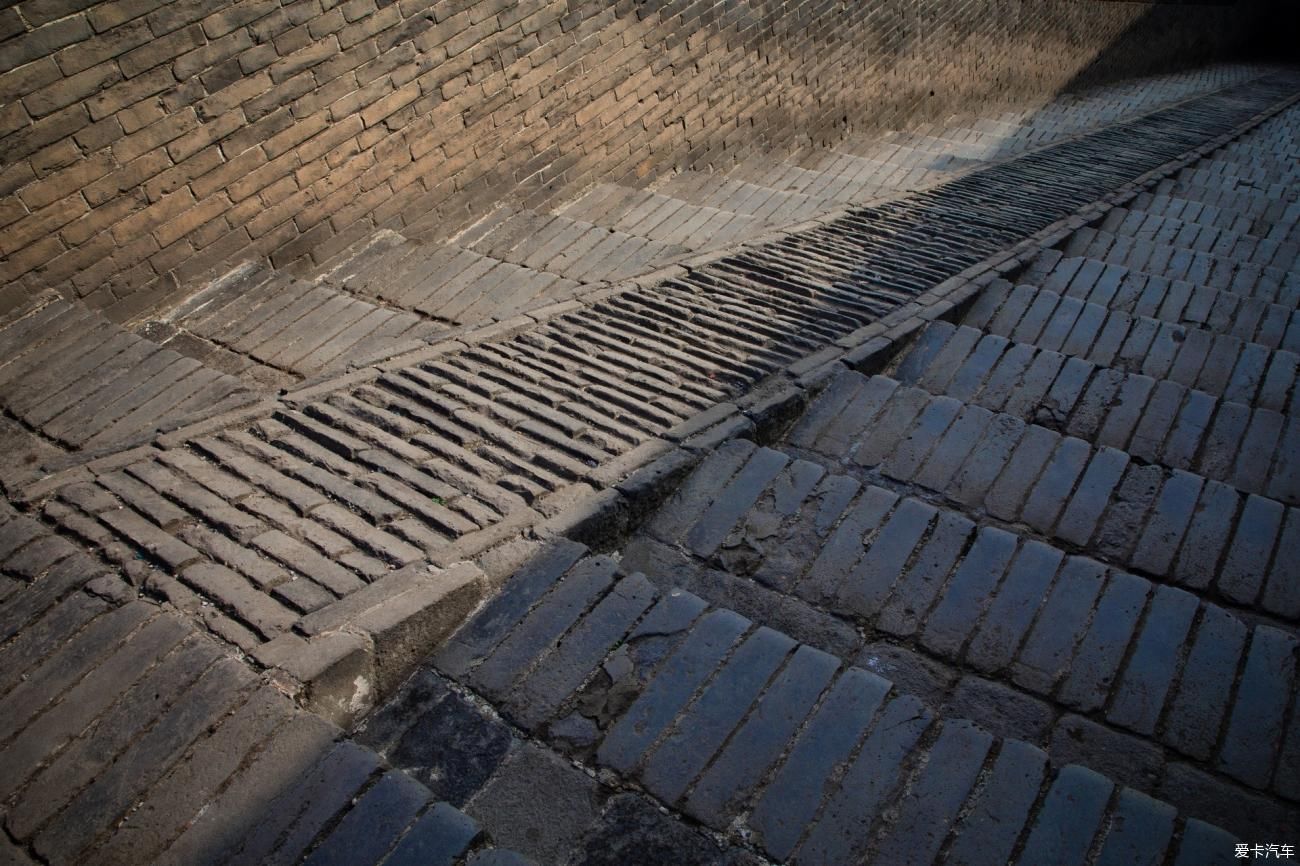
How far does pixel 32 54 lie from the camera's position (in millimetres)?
3668

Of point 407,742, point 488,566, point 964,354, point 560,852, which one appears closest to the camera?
point 560,852

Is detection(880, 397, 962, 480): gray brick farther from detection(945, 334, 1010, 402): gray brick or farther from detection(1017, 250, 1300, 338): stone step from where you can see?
detection(1017, 250, 1300, 338): stone step

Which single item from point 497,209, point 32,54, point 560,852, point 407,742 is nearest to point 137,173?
point 32,54

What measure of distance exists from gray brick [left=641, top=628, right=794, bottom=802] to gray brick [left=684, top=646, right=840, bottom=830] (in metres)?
0.03

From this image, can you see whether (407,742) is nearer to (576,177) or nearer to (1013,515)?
(1013,515)

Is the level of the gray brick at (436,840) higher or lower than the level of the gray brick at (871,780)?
higher

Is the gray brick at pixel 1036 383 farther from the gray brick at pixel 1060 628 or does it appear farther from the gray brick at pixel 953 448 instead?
the gray brick at pixel 1060 628

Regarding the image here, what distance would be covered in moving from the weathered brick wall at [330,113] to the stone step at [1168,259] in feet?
10.7

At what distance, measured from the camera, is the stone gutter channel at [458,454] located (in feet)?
6.86

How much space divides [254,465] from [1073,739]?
7.72ft

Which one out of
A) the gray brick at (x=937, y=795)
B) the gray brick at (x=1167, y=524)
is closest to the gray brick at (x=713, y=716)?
the gray brick at (x=937, y=795)

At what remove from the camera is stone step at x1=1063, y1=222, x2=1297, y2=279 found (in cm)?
516

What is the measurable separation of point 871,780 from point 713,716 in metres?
0.35

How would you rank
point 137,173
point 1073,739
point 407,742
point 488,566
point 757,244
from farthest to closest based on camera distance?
point 757,244 < point 137,173 < point 488,566 < point 1073,739 < point 407,742
